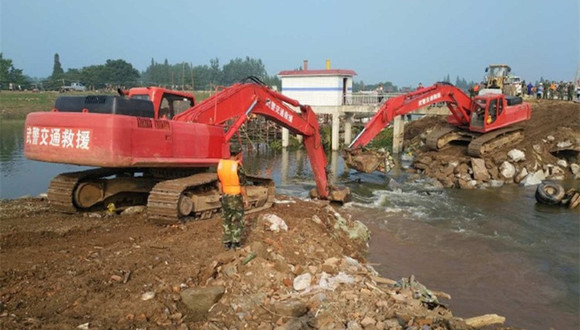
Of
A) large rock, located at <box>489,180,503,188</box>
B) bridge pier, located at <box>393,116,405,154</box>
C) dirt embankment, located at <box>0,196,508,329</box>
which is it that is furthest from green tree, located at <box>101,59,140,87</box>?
dirt embankment, located at <box>0,196,508,329</box>

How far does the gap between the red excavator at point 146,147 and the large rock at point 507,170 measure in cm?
1123

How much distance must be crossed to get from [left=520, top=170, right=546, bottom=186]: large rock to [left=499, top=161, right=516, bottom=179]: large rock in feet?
1.55

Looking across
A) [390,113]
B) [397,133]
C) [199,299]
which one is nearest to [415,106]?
[390,113]

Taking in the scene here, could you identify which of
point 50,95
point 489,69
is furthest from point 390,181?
point 50,95

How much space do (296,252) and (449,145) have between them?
48.1 feet

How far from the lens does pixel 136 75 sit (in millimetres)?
70125

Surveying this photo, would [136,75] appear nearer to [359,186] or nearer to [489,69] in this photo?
[489,69]

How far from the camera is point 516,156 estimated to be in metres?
17.6

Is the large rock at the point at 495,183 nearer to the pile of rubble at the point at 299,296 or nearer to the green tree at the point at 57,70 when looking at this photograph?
the pile of rubble at the point at 299,296

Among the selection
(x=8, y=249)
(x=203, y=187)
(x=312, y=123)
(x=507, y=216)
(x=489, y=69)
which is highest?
(x=489, y=69)

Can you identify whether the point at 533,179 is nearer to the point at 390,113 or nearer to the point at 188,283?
the point at 390,113

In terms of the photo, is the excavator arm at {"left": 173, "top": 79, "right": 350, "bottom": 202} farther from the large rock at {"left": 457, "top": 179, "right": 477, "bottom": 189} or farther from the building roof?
the building roof

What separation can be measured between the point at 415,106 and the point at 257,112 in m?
8.62

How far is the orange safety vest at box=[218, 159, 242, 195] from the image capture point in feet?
19.9
